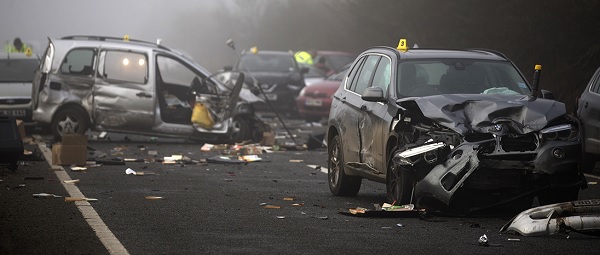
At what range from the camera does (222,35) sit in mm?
78438

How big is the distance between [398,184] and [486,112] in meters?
1.05

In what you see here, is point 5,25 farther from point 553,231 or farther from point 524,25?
Answer: point 553,231

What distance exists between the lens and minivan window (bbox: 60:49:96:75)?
23578 mm

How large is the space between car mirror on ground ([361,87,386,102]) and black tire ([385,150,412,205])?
0.67 meters

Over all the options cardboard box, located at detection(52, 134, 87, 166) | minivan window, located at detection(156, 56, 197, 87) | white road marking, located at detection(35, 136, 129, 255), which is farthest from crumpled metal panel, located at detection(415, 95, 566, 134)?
minivan window, located at detection(156, 56, 197, 87)

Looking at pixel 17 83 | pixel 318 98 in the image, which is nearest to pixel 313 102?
pixel 318 98

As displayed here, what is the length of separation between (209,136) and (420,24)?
13081 mm

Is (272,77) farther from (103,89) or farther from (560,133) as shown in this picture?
(560,133)

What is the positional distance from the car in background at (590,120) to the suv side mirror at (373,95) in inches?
211

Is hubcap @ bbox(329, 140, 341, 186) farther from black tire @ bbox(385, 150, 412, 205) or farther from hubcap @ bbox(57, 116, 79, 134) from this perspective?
hubcap @ bbox(57, 116, 79, 134)

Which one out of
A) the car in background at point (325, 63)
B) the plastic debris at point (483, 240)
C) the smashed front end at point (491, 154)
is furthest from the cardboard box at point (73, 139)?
the car in background at point (325, 63)

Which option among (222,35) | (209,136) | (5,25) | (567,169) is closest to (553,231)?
(567,169)

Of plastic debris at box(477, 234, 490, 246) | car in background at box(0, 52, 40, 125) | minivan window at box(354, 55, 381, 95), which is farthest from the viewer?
car in background at box(0, 52, 40, 125)

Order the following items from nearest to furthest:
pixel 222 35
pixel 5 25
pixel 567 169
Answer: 1. pixel 567 169
2. pixel 222 35
3. pixel 5 25
